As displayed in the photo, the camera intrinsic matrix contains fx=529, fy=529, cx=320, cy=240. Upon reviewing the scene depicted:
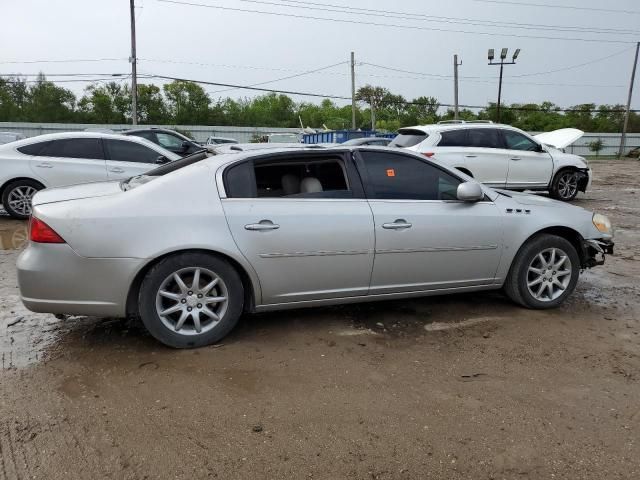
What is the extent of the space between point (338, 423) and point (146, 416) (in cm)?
106

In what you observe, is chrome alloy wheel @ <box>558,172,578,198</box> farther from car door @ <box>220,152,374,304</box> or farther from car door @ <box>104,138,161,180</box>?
car door @ <box>220,152,374,304</box>

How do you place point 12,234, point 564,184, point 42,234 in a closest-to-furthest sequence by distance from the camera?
point 42,234 → point 12,234 → point 564,184

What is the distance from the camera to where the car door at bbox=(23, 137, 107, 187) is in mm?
8672

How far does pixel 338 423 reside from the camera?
2.88 metres

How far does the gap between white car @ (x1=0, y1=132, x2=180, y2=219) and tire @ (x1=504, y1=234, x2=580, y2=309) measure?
6316mm

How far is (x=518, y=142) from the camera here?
10.9 m

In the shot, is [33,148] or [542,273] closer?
[542,273]

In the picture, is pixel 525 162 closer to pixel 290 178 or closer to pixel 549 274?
pixel 549 274

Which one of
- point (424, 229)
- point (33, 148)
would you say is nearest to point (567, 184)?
point (424, 229)

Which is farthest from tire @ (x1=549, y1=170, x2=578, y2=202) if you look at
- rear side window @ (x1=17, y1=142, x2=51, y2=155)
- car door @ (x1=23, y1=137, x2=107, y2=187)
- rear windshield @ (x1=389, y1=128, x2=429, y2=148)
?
rear side window @ (x1=17, y1=142, x2=51, y2=155)

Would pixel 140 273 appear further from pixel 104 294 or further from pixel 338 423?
pixel 338 423

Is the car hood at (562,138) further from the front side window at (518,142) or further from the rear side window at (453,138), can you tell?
the rear side window at (453,138)

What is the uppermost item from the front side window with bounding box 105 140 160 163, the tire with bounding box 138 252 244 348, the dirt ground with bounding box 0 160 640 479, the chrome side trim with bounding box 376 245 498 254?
the front side window with bounding box 105 140 160 163

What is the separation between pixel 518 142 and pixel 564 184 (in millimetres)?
1583
